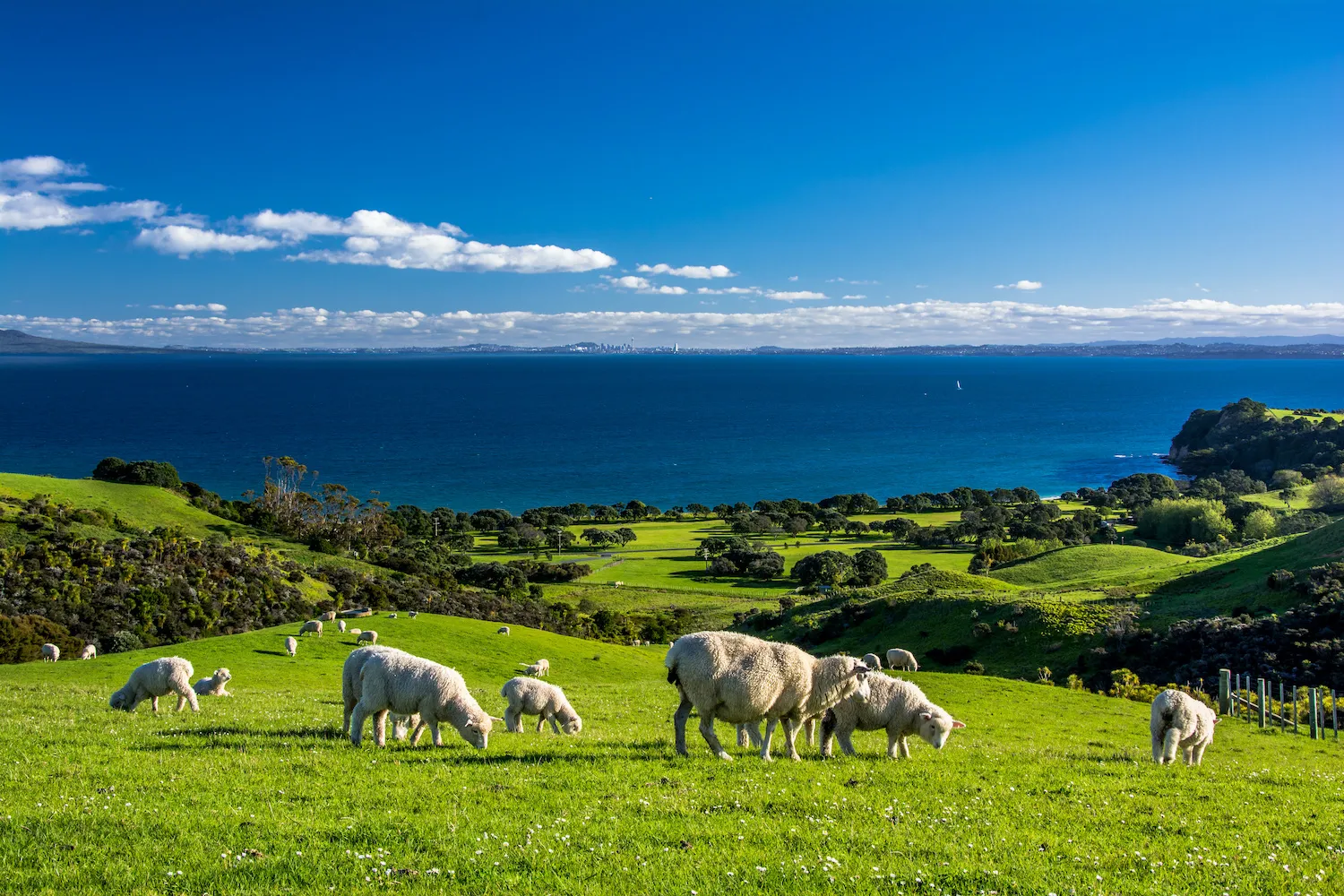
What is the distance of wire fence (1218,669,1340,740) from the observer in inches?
970

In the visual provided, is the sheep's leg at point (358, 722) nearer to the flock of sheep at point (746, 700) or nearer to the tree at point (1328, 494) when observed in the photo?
the flock of sheep at point (746, 700)

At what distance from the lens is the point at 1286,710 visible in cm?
2833

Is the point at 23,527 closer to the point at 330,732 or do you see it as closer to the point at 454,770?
the point at 330,732

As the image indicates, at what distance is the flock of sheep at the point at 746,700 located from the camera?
1327cm

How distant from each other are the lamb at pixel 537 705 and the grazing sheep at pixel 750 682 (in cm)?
485

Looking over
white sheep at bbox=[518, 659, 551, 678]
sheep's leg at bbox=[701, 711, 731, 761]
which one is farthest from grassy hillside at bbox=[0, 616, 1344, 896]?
white sheep at bbox=[518, 659, 551, 678]

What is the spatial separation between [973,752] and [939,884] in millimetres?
8390

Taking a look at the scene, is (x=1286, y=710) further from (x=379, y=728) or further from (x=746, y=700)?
(x=379, y=728)

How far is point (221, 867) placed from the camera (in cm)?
768

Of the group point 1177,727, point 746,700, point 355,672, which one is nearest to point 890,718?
point 746,700

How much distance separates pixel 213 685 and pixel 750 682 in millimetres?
15015

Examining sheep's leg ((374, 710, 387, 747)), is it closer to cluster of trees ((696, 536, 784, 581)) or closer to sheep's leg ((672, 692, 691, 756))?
sheep's leg ((672, 692, 691, 756))

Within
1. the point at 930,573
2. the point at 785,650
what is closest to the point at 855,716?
the point at 785,650

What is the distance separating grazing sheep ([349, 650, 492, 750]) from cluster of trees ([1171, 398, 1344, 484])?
139 meters
